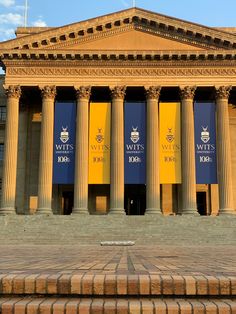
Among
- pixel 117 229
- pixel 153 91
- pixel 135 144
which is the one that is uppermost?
pixel 153 91

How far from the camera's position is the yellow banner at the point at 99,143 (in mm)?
35344

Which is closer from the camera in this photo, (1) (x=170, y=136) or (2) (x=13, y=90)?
(1) (x=170, y=136)

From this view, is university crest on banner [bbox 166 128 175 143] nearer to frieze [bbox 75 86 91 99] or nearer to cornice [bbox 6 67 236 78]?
cornice [bbox 6 67 236 78]

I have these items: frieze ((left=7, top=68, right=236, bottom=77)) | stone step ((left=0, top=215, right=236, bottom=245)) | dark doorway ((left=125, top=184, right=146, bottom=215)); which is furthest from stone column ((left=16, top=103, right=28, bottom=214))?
dark doorway ((left=125, top=184, right=146, bottom=215))

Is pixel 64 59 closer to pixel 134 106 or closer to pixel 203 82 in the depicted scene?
pixel 134 106

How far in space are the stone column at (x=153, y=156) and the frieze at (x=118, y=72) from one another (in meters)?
1.70

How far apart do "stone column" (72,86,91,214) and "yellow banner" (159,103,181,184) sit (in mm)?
6461

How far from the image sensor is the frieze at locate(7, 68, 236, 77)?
3678cm

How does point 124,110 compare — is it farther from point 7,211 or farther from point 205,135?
point 7,211

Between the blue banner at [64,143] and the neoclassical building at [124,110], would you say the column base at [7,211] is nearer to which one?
the neoclassical building at [124,110]

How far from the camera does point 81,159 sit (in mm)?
34875

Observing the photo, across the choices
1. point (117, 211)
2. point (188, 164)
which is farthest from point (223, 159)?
point (117, 211)

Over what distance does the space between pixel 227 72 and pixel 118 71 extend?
31.6ft

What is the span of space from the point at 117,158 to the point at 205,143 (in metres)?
7.64
